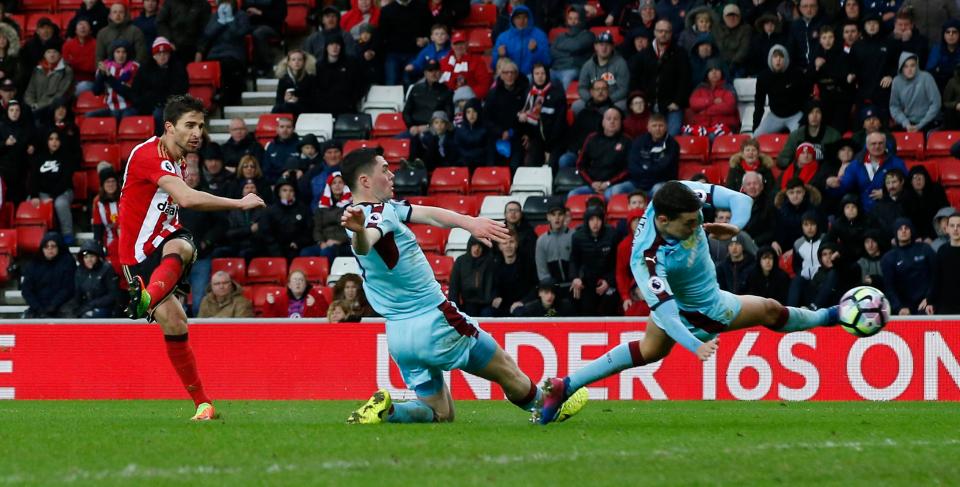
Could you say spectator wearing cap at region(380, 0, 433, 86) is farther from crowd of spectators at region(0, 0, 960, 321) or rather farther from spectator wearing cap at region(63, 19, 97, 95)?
spectator wearing cap at region(63, 19, 97, 95)

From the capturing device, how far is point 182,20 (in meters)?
22.9

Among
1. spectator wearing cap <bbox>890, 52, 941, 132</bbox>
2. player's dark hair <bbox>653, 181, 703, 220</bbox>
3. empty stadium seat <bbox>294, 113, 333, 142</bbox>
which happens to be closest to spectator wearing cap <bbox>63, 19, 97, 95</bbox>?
empty stadium seat <bbox>294, 113, 333, 142</bbox>

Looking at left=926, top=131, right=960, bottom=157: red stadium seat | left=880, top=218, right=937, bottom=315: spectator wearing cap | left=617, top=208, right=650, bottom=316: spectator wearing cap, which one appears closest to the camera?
left=880, top=218, right=937, bottom=315: spectator wearing cap

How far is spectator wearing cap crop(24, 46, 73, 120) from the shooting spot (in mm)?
22953

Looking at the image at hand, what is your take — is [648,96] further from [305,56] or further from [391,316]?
[391,316]

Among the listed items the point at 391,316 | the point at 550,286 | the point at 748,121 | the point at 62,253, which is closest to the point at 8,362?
the point at 62,253

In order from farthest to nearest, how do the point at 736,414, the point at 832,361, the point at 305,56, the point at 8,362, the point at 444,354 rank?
the point at 305,56 < the point at 8,362 < the point at 832,361 < the point at 736,414 < the point at 444,354

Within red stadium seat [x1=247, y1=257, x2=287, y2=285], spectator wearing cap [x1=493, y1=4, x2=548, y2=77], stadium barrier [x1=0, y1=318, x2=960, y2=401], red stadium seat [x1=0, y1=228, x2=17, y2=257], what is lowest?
stadium barrier [x1=0, y1=318, x2=960, y2=401]

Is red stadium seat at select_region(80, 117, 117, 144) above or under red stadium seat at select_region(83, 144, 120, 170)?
above

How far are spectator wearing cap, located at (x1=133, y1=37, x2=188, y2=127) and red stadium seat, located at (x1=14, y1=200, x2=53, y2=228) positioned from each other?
2119mm

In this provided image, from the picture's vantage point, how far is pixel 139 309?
32.2 feet

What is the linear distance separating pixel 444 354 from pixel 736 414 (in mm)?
3245

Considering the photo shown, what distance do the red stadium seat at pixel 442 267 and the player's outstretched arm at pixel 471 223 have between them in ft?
30.2

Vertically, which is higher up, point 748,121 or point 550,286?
point 748,121
